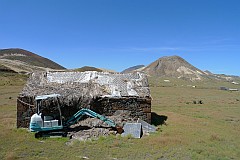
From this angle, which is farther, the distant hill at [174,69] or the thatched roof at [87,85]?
the distant hill at [174,69]

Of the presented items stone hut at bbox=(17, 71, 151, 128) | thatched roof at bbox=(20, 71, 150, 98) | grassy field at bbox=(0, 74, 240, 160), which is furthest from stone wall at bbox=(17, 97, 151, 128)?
grassy field at bbox=(0, 74, 240, 160)

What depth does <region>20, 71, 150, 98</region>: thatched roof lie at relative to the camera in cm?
1798

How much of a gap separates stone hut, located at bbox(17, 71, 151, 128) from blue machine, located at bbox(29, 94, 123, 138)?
634mm

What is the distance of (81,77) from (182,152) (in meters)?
10.3

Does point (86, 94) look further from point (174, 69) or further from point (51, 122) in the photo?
point (174, 69)

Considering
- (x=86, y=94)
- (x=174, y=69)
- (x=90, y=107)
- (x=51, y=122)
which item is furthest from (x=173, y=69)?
(x=51, y=122)

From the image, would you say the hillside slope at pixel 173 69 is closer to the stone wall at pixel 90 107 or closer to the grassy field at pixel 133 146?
the stone wall at pixel 90 107

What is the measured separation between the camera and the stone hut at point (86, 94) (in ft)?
56.6

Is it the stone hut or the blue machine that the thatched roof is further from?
the blue machine

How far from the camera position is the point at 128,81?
65.8 ft

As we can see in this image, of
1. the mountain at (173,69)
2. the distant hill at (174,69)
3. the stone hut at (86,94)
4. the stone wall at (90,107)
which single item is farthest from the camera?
the mountain at (173,69)

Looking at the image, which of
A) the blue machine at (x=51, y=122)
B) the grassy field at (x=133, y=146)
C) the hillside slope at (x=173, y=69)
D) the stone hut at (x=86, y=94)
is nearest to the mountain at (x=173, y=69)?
the hillside slope at (x=173, y=69)

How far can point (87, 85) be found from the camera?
743 inches

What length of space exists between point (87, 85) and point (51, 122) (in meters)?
4.52
